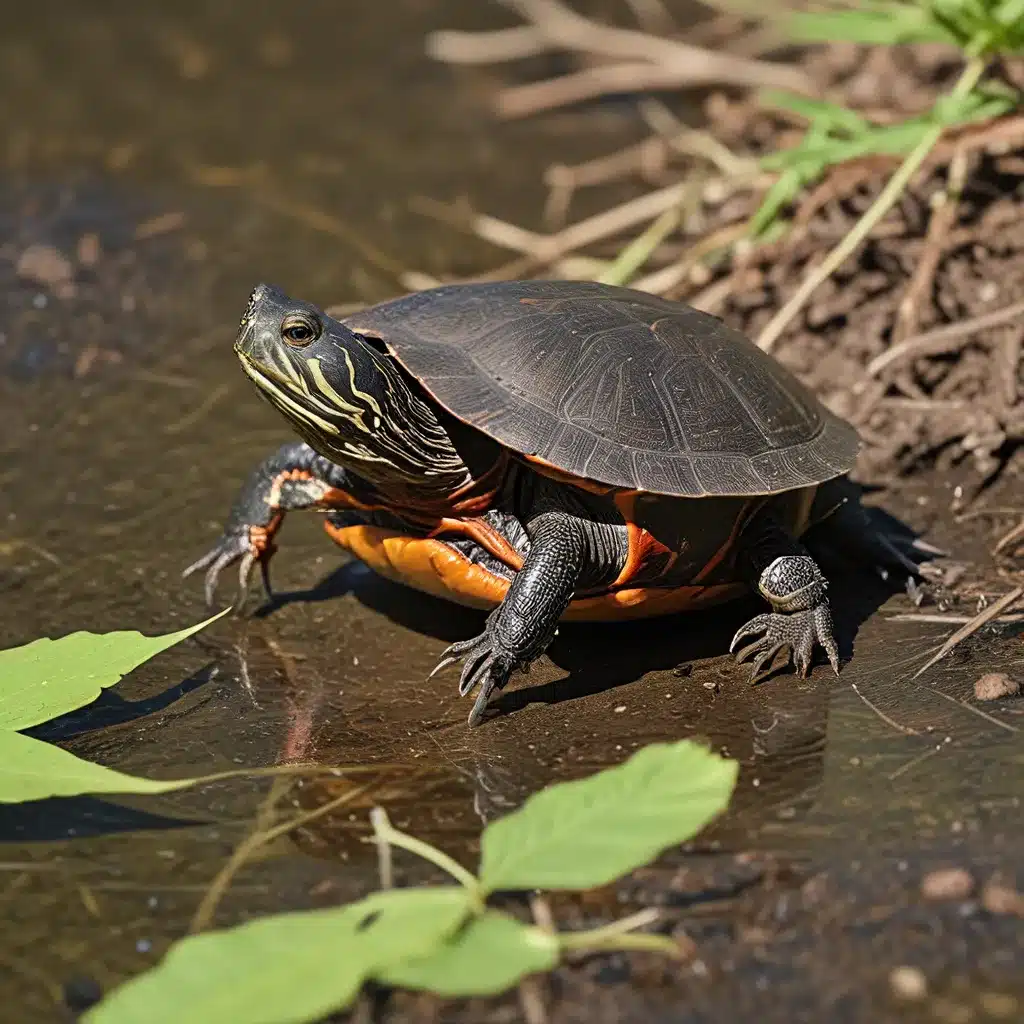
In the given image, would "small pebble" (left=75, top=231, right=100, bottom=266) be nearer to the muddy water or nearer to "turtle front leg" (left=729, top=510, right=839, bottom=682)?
the muddy water

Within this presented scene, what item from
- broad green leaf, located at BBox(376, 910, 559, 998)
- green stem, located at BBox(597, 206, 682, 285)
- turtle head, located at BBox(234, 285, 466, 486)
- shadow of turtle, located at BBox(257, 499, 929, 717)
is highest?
turtle head, located at BBox(234, 285, 466, 486)

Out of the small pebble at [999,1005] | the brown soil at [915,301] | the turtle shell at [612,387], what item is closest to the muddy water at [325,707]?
the small pebble at [999,1005]

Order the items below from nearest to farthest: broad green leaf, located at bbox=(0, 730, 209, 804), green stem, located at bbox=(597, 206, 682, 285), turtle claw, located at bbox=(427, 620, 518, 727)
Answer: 1. broad green leaf, located at bbox=(0, 730, 209, 804)
2. turtle claw, located at bbox=(427, 620, 518, 727)
3. green stem, located at bbox=(597, 206, 682, 285)

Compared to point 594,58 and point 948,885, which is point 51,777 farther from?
point 594,58

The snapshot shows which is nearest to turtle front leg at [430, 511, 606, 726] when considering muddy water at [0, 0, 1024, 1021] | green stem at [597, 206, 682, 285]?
muddy water at [0, 0, 1024, 1021]

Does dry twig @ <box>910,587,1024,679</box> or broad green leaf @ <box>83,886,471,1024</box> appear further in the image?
dry twig @ <box>910,587,1024,679</box>

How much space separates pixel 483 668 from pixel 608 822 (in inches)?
35.4

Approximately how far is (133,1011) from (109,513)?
238cm

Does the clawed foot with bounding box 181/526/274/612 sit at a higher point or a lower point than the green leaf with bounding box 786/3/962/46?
lower

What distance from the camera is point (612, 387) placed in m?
3.17

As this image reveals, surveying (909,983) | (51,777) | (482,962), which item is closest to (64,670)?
(51,777)

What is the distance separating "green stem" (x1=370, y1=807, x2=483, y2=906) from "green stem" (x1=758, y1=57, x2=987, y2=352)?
8.14 feet

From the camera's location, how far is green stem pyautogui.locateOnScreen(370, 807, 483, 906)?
2197mm

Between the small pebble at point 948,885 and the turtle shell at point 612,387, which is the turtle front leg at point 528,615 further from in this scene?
the small pebble at point 948,885
